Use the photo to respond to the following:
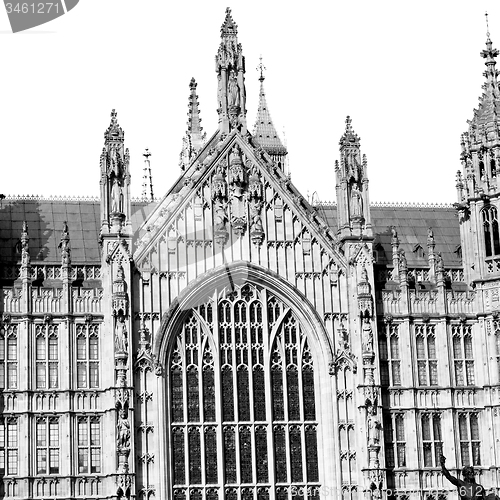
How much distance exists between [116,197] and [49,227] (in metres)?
6.64

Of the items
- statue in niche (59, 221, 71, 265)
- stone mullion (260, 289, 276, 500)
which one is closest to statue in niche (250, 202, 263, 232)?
stone mullion (260, 289, 276, 500)

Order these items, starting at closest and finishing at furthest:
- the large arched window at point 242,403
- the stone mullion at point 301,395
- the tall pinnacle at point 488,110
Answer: the large arched window at point 242,403 < the stone mullion at point 301,395 < the tall pinnacle at point 488,110

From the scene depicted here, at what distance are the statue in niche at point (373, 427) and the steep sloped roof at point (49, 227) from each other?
15647 millimetres

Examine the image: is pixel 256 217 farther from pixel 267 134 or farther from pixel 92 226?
pixel 267 134

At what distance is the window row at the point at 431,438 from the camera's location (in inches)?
2945

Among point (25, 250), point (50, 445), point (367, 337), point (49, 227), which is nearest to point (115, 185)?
point (25, 250)

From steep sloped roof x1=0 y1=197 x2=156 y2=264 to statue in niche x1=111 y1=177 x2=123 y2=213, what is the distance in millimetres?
3261

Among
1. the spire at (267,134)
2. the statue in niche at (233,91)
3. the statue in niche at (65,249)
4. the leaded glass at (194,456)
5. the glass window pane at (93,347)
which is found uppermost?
the spire at (267,134)

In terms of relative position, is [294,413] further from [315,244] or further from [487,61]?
[487,61]

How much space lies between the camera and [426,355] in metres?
76.4

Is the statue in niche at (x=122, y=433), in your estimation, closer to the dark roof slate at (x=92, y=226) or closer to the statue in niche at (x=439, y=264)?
the dark roof slate at (x=92, y=226)

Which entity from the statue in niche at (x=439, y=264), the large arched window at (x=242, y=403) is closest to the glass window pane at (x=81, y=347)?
the large arched window at (x=242, y=403)

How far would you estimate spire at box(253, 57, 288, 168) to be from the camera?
104738mm

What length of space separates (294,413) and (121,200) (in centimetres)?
1349
